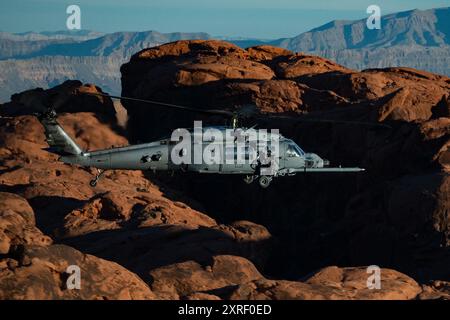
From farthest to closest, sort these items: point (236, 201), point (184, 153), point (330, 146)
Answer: point (236, 201) < point (330, 146) < point (184, 153)

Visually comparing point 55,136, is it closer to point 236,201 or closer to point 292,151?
point 292,151

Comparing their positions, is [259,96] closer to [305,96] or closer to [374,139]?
[305,96]

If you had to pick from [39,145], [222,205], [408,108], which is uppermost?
[408,108]

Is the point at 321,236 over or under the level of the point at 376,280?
under

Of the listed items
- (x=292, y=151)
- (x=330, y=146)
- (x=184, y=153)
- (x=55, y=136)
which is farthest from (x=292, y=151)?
(x=330, y=146)

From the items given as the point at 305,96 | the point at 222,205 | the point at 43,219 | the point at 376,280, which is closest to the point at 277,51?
the point at 305,96

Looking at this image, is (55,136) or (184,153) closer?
(55,136)

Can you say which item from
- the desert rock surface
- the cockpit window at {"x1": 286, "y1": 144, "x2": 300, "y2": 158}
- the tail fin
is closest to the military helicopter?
the tail fin

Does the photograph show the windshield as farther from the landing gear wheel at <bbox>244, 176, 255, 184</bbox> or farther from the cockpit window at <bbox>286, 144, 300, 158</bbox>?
the landing gear wheel at <bbox>244, 176, 255, 184</bbox>

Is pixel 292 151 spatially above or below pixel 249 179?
above
